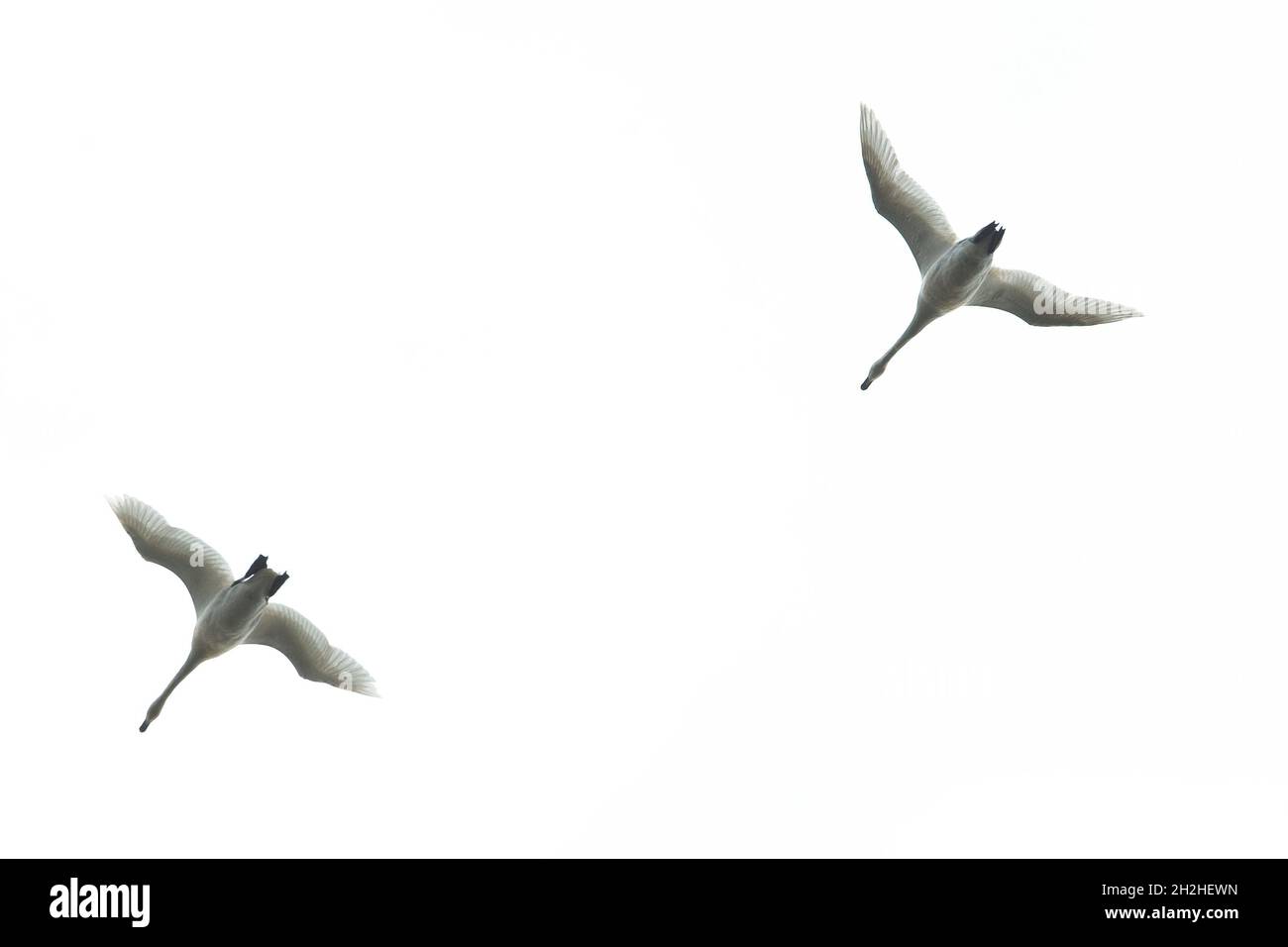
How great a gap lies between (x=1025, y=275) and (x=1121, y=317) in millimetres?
2242

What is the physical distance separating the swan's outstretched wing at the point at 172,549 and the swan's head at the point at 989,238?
18719mm

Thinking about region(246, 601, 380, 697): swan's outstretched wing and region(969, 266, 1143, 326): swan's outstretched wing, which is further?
region(246, 601, 380, 697): swan's outstretched wing

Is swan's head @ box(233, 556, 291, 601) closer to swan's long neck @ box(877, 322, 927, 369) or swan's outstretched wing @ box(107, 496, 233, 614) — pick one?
swan's outstretched wing @ box(107, 496, 233, 614)

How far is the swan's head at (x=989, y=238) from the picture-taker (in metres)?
29.1

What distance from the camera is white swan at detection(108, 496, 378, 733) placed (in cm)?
3161

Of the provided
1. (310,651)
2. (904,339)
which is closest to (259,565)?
(310,651)

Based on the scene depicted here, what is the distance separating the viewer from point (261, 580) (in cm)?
3111

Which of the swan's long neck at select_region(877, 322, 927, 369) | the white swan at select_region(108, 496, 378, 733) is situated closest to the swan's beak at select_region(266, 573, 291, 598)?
the white swan at select_region(108, 496, 378, 733)

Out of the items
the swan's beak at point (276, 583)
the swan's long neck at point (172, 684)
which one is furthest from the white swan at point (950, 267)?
the swan's long neck at point (172, 684)

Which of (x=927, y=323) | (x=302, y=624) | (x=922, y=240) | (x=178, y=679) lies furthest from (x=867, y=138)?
(x=178, y=679)

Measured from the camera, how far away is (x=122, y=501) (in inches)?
1268

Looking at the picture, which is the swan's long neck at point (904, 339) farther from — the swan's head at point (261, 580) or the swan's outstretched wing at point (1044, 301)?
the swan's head at point (261, 580)

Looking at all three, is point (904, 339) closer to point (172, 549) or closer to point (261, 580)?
point (261, 580)
